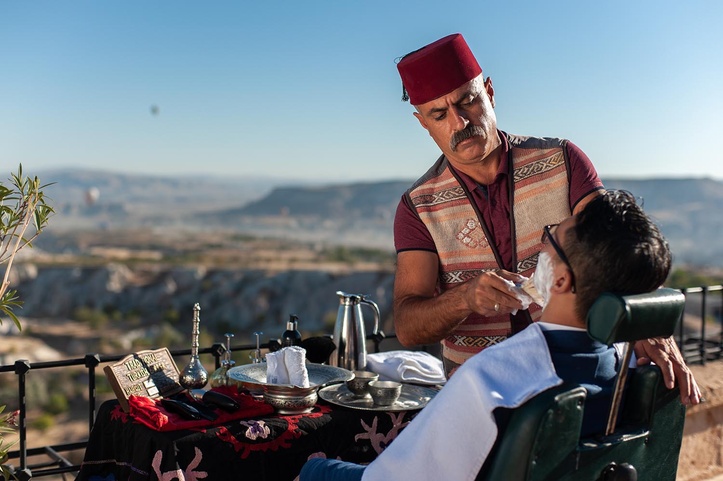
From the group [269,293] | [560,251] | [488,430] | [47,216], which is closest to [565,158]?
[560,251]

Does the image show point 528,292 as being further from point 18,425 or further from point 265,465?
point 18,425

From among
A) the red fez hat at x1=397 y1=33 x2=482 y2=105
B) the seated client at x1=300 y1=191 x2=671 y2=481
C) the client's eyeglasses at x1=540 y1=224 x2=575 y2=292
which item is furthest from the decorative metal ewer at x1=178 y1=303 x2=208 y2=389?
the client's eyeglasses at x1=540 y1=224 x2=575 y2=292

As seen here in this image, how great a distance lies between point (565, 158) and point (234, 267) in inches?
2641

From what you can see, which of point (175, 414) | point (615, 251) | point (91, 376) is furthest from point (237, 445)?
point (615, 251)

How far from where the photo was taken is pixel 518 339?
163cm

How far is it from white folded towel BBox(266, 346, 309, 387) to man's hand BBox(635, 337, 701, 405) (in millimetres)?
930

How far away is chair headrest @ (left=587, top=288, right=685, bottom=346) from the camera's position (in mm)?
1403

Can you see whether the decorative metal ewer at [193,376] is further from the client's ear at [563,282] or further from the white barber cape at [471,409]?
the client's ear at [563,282]

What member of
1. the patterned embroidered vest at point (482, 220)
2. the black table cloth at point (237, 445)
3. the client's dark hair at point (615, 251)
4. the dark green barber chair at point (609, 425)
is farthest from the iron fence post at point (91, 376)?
the client's dark hair at point (615, 251)

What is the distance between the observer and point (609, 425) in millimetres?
1589

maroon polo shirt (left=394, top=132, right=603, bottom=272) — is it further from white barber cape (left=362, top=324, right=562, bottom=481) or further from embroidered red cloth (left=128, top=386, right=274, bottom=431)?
white barber cape (left=362, top=324, right=562, bottom=481)

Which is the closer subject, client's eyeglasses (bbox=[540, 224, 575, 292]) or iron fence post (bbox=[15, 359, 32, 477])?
client's eyeglasses (bbox=[540, 224, 575, 292])

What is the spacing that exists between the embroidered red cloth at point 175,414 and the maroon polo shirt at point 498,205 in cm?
72

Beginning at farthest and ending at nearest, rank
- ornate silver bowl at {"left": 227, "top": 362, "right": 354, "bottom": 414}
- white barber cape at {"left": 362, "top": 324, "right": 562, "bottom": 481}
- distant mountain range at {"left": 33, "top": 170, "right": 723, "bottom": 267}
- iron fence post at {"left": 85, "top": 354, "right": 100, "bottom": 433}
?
distant mountain range at {"left": 33, "top": 170, "right": 723, "bottom": 267} → iron fence post at {"left": 85, "top": 354, "right": 100, "bottom": 433} → ornate silver bowl at {"left": 227, "top": 362, "right": 354, "bottom": 414} → white barber cape at {"left": 362, "top": 324, "right": 562, "bottom": 481}
